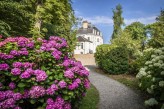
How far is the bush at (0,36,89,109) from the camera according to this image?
14.5 ft

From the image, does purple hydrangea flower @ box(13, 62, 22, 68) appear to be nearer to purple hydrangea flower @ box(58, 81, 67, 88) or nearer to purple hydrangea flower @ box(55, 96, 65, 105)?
purple hydrangea flower @ box(58, 81, 67, 88)

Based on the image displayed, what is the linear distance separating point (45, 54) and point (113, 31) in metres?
38.1

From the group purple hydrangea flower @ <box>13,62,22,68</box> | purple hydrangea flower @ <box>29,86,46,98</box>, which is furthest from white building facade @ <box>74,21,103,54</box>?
purple hydrangea flower @ <box>29,86,46,98</box>

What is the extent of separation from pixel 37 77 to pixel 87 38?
5235 cm

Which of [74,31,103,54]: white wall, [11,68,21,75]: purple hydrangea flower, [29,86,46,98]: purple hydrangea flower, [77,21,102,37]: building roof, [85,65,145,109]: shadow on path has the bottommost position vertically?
[85,65,145,109]: shadow on path

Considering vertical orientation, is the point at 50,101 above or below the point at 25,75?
below

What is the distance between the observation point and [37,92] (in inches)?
168

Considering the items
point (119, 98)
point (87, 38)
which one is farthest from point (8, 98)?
point (87, 38)

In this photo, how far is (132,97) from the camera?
24.4 feet

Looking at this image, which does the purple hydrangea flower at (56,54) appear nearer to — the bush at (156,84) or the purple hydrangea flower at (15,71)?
the purple hydrangea flower at (15,71)

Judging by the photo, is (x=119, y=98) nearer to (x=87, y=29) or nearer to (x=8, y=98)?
(x=8, y=98)

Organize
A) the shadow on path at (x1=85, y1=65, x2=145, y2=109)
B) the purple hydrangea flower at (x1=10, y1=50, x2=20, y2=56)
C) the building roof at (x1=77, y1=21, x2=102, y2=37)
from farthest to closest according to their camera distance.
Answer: the building roof at (x1=77, y1=21, x2=102, y2=37), the shadow on path at (x1=85, y1=65, x2=145, y2=109), the purple hydrangea flower at (x1=10, y1=50, x2=20, y2=56)

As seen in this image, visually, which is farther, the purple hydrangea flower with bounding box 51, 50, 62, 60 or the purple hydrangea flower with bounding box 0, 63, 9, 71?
the purple hydrangea flower with bounding box 51, 50, 62, 60

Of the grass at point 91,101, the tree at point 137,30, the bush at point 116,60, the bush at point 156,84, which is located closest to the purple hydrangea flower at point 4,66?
the grass at point 91,101
